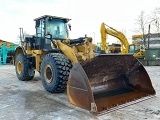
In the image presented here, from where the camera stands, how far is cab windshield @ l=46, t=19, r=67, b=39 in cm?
732

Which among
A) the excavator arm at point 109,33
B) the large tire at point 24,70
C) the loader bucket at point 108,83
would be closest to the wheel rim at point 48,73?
the loader bucket at point 108,83

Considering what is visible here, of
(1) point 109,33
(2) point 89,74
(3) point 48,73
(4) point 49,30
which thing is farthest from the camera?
(4) point 49,30

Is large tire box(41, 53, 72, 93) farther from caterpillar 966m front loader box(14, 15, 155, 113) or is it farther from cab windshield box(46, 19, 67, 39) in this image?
cab windshield box(46, 19, 67, 39)

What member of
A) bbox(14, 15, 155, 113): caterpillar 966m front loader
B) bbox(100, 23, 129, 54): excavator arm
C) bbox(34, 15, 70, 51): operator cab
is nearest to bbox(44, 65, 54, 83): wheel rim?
bbox(14, 15, 155, 113): caterpillar 966m front loader

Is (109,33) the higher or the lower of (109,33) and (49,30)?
the lower

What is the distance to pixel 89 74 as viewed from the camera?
521 centimetres

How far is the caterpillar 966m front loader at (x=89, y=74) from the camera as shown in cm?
440

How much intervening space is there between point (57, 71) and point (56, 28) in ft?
7.60

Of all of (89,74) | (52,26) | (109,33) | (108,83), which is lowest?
(108,83)

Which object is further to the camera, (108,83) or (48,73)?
(48,73)

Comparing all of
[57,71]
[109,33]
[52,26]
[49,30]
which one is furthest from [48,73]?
[109,33]

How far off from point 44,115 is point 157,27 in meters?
30.1

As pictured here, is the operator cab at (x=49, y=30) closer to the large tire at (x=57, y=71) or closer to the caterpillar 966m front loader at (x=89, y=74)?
the caterpillar 966m front loader at (x=89, y=74)

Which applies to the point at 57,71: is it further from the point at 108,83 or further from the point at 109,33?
the point at 109,33
